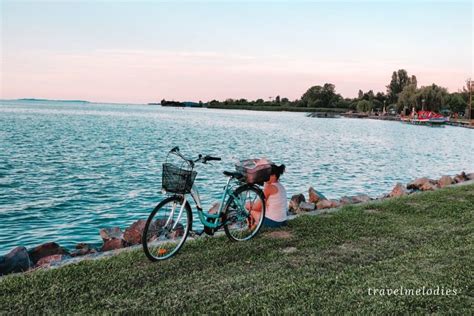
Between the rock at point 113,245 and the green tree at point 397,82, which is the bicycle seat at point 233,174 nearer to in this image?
the rock at point 113,245

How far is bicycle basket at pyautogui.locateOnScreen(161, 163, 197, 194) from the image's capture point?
240 inches

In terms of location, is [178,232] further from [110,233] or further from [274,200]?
[110,233]

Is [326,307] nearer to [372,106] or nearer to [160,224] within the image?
[160,224]

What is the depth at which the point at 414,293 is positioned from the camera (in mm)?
5133

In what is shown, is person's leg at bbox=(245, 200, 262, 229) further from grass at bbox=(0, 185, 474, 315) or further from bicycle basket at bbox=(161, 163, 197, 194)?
bicycle basket at bbox=(161, 163, 197, 194)

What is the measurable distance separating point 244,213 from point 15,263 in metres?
3.84

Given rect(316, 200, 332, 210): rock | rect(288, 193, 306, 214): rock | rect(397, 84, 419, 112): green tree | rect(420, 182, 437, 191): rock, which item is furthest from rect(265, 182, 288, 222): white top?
rect(397, 84, 419, 112): green tree

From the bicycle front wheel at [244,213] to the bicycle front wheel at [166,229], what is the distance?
84 cm

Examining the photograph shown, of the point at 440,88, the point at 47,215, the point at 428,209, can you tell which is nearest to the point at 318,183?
the point at 428,209

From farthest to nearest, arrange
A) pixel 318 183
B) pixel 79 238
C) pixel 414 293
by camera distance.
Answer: pixel 318 183 → pixel 79 238 → pixel 414 293

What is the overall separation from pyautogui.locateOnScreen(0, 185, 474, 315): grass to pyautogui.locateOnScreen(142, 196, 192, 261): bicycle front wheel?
186 mm

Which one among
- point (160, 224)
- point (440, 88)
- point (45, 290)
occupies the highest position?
point (440, 88)

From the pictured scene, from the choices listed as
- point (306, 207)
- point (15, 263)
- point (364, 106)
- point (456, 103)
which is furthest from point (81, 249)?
point (364, 106)

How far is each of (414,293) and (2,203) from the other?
1415 centimetres
